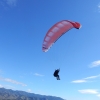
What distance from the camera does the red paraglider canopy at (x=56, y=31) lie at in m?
22.4

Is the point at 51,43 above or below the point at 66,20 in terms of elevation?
below

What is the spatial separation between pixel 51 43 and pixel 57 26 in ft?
9.62

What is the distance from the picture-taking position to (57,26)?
78.6 feet

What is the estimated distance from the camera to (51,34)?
24.8 meters

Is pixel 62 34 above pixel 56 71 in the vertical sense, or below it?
above

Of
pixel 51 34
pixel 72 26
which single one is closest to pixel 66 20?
pixel 72 26

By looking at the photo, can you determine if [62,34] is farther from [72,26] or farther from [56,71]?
[56,71]

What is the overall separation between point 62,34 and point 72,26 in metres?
2.43

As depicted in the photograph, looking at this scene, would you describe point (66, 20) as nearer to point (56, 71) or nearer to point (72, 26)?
point (72, 26)

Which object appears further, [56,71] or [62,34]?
[62,34]

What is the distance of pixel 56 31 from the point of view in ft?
79.9

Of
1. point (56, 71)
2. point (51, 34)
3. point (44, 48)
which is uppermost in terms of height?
point (51, 34)

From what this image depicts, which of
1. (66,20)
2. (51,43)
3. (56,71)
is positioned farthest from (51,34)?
(56,71)

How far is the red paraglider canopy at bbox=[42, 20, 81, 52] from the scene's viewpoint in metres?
22.4
